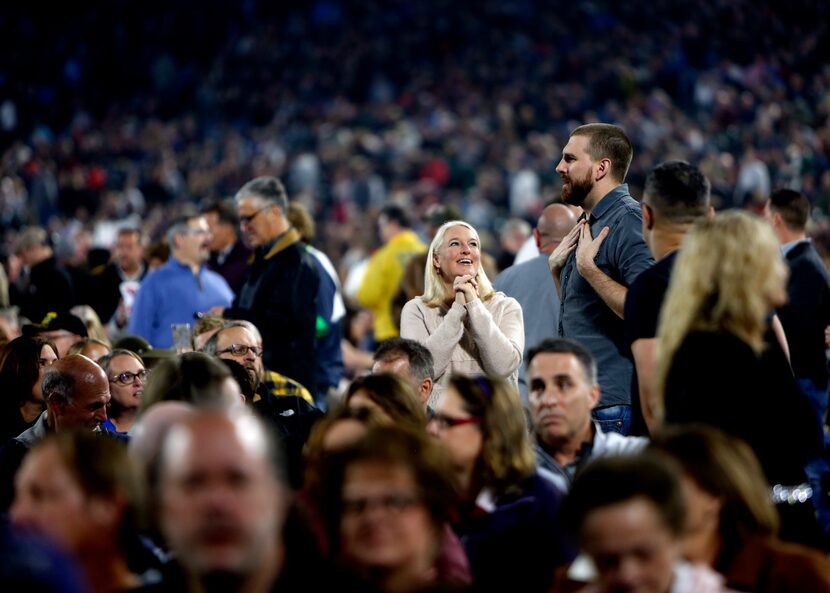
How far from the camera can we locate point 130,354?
6.54 metres

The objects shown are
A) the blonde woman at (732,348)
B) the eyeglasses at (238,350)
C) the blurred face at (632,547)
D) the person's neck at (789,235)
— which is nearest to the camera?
the blurred face at (632,547)

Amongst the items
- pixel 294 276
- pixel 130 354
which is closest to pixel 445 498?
pixel 130 354

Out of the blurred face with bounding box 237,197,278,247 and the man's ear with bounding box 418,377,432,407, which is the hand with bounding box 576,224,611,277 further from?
the blurred face with bounding box 237,197,278,247

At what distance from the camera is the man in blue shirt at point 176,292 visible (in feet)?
30.3

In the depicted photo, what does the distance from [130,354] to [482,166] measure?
1678cm

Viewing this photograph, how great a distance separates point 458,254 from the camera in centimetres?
630

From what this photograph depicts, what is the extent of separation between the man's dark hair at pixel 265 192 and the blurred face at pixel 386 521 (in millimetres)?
5174

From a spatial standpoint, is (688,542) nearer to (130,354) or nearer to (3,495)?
(3,495)

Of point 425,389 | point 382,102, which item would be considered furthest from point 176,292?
point 382,102

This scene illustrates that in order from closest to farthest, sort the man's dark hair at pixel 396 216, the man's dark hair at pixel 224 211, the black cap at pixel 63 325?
the black cap at pixel 63 325 < the man's dark hair at pixel 224 211 < the man's dark hair at pixel 396 216

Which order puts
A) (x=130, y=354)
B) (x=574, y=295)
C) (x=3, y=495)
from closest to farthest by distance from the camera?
1. (x=3, y=495)
2. (x=574, y=295)
3. (x=130, y=354)

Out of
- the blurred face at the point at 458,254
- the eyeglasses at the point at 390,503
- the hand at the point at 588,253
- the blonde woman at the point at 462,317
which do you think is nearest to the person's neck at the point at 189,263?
the blonde woman at the point at 462,317

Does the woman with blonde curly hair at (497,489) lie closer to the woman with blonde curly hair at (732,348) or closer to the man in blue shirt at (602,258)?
the woman with blonde curly hair at (732,348)

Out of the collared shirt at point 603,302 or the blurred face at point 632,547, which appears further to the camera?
the collared shirt at point 603,302
